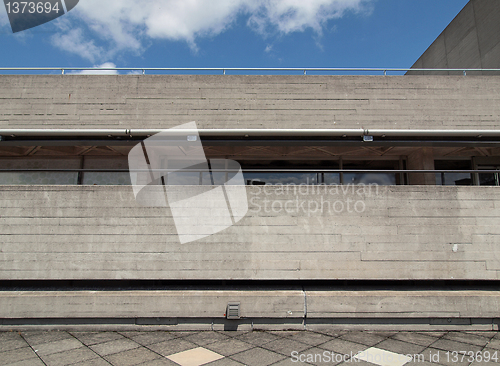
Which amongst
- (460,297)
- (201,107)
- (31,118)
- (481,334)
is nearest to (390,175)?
(460,297)

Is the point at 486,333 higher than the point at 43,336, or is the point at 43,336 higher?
the point at 43,336

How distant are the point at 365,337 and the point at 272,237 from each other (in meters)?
2.19

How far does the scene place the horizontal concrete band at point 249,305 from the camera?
4.71 m

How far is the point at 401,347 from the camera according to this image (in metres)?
4.01

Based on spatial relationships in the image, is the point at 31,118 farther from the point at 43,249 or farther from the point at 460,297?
the point at 460,297

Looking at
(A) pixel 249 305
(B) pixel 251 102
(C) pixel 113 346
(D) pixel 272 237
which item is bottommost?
(C) pixel 113 346

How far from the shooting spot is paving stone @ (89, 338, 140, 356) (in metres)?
3.86

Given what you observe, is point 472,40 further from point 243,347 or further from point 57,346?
point 57,346

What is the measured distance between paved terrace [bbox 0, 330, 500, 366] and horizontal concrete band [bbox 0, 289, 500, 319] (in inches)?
11.4

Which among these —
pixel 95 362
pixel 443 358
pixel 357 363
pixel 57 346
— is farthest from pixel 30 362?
pixel 443 358

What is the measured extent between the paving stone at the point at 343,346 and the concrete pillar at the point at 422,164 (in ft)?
16.0

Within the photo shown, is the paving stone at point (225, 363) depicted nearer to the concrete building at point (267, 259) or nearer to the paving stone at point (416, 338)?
the concrete building at point (267, 259)

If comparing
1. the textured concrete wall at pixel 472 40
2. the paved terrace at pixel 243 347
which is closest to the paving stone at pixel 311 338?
the paved terrace at pixel 243 347

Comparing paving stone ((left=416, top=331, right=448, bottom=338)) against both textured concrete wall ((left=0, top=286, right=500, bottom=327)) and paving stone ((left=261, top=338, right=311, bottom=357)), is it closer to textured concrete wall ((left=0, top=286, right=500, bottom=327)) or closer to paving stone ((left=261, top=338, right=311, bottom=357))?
textured concrete wall ((left=0, top=286, right=500, bottom=327))
